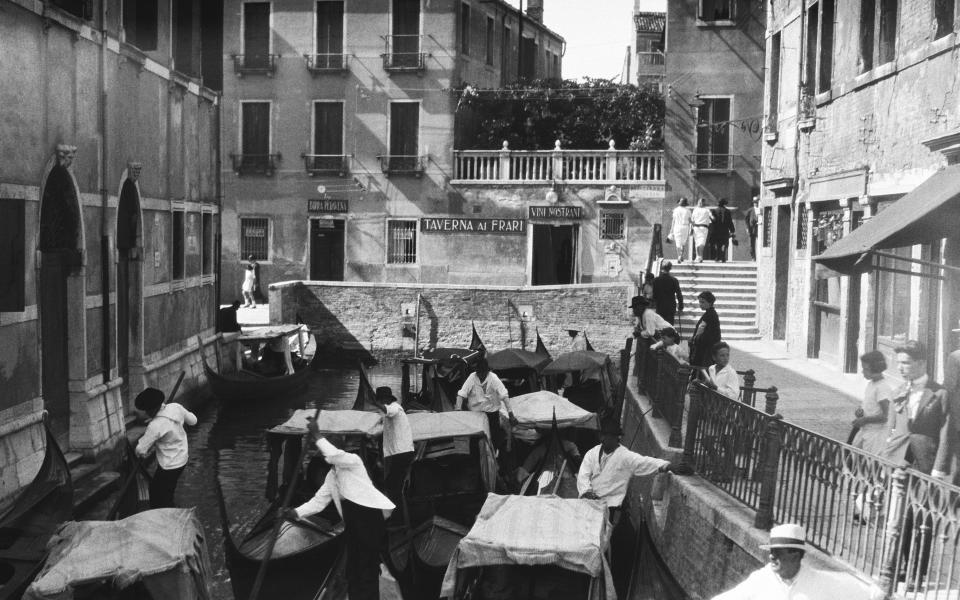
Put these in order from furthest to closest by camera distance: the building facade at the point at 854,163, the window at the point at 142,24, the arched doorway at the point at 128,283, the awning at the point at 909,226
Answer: the window at the point at 142,24 → the arched doorway at the point at 128,283 → the building facade at the point at 854,163 → the awning at the point at 909,226

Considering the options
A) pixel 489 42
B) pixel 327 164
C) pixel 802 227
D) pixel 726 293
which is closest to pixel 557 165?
pixel 489 42

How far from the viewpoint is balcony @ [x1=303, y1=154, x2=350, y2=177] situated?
27219mm

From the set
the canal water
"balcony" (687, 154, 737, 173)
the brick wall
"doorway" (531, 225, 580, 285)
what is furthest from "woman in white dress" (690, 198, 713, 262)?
the canal water

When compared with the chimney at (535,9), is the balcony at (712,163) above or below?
below

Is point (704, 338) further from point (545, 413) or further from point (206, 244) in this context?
point (206, 244)

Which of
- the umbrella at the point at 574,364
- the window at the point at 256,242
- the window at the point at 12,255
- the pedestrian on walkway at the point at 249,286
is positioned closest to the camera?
the window at the point at 12,255

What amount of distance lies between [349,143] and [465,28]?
3.94 meters

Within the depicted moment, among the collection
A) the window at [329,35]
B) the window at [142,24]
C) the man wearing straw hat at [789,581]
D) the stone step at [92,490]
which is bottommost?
the stone step at [92,490]

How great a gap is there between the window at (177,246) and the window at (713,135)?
41.0 feet

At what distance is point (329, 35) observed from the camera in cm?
2722

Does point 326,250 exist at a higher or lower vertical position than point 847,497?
higher

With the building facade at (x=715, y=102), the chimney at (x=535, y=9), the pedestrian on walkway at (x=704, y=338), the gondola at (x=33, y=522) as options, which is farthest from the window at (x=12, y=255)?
the chimney at (x=535, y=9)

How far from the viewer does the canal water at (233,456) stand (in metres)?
11.5

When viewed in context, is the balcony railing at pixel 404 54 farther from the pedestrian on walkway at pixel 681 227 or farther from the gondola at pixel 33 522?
the gondola at pixel 33 522
